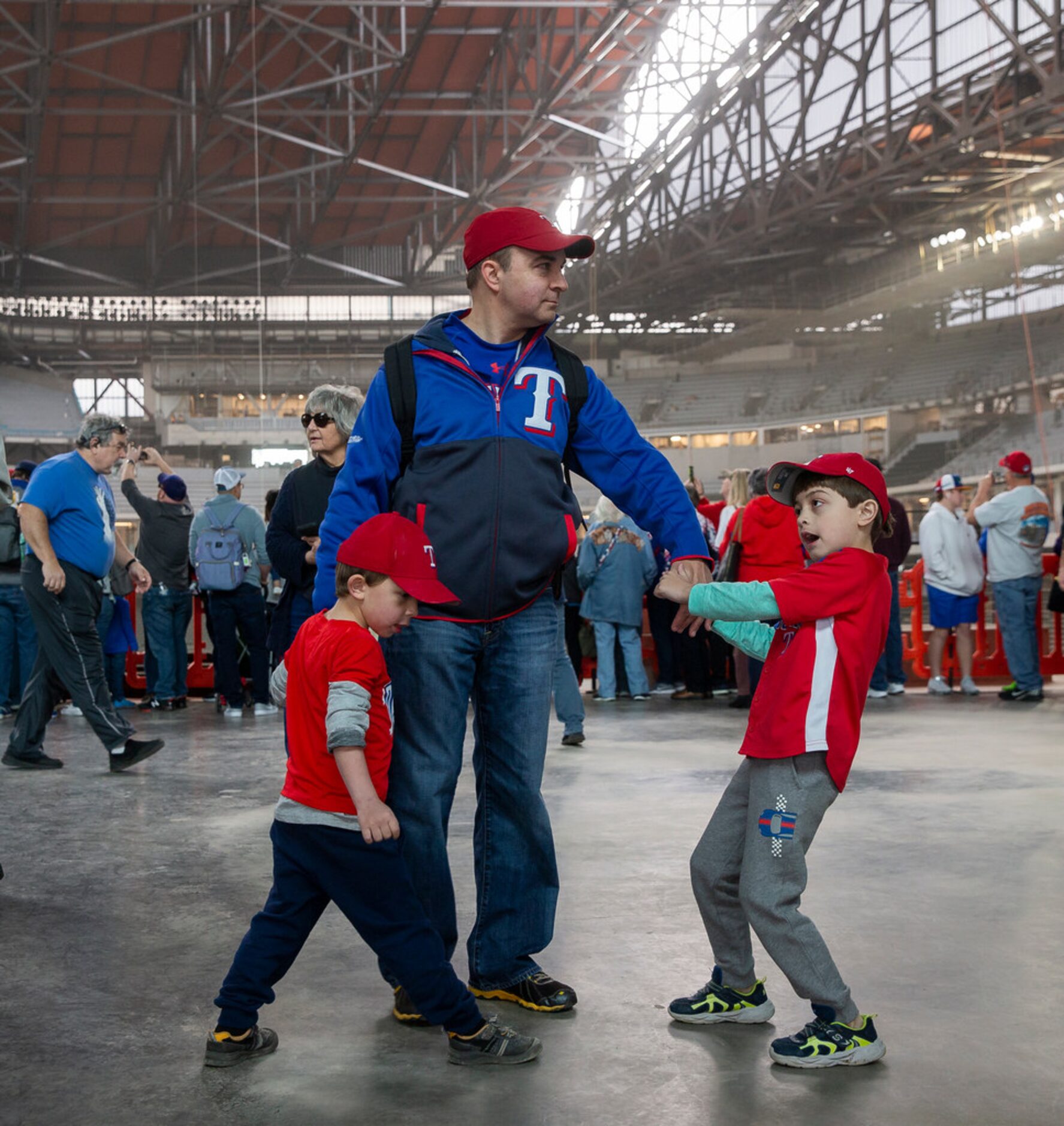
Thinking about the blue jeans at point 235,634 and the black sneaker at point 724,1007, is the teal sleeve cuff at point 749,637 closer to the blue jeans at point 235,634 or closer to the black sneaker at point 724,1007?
the black sneaker at point 724,1007

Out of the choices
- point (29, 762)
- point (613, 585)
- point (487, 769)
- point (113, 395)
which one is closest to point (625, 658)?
point (613, 585)

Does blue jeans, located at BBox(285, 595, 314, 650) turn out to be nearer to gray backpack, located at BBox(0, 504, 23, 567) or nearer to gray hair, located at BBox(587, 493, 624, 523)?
gray backpack, located at BBox(0, 504, 23, 567)

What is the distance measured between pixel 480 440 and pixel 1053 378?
1397 inches

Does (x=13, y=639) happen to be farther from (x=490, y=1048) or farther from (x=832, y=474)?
(x=832, y=474)

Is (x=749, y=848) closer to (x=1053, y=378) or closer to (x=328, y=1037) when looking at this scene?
(x=328, y=1037)

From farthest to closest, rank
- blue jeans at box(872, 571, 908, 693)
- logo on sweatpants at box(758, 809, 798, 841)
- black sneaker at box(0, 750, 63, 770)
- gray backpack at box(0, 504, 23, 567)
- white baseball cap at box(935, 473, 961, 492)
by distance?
white baseball cap at box(935, 473, 961, 492), blue jeans at box(872, 571, 908, 693), gray backpack at box(0, 504, 23, 567), black sneaker at box(0, 750, 63, 770), logo on sweatpants at box(758, 809, 798, 841)

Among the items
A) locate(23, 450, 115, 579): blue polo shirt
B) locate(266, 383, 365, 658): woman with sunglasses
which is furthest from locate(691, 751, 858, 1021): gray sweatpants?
locate(23, 450, 115, 579): blue polo shirt

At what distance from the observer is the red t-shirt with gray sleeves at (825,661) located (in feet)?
8.11

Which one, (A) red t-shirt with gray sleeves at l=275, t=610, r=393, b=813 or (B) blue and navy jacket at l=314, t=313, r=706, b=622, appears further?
(B) blue and navy jacket at l=314, t=313, r=706, b=622

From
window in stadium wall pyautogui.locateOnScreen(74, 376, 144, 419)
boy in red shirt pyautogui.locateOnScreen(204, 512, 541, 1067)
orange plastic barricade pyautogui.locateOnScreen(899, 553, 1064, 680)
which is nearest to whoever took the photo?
boy in red shirt pyautogui.locateOnScreen(204, 512, 541, 1067)

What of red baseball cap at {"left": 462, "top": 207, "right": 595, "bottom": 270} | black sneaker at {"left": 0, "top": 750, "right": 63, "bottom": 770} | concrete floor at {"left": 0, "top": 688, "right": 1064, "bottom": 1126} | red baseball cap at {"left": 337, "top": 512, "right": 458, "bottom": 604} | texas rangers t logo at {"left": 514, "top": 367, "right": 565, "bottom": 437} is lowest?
concrete floor at {"left": 0, "top": 688, "right": 1064, "bottom": 1126}

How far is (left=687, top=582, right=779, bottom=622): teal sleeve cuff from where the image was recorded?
8.00 feet

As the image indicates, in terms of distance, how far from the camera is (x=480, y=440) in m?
2.64

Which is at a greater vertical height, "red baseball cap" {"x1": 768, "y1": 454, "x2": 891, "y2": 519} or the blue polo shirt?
the blue polo shirt
